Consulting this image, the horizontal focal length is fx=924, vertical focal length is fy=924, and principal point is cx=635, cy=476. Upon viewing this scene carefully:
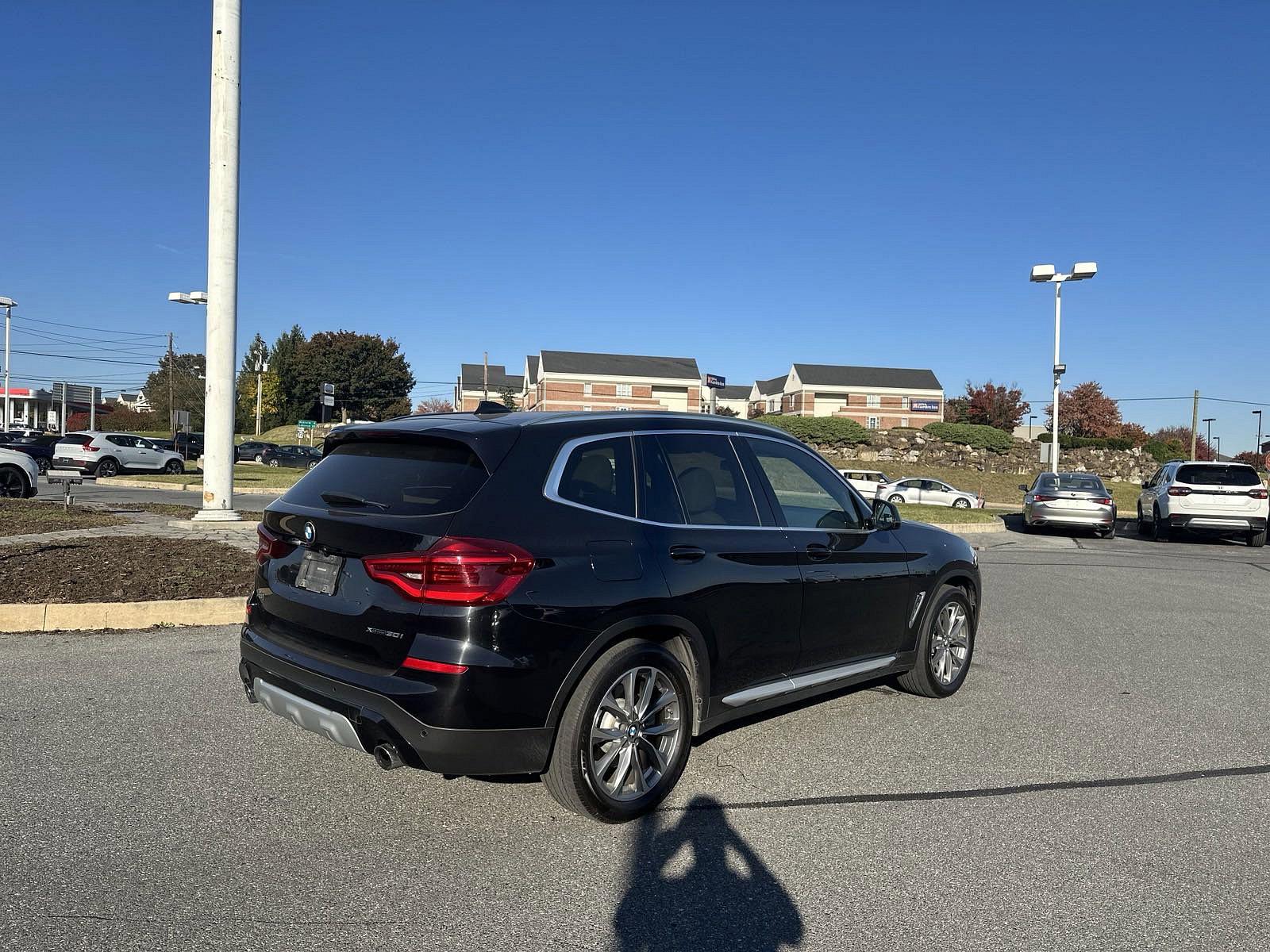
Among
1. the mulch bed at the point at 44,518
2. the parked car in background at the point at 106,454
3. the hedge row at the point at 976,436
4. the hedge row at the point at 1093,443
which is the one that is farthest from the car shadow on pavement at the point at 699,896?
the hedge row at the point at 1093,443

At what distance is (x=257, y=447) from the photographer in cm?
5338

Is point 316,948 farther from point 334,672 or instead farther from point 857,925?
point 857,925

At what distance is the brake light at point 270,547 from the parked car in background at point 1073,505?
1852 cm

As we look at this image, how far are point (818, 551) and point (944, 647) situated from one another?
1.67 metres

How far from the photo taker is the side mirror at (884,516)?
5.41m

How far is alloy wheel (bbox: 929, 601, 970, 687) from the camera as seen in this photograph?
5.87 metres

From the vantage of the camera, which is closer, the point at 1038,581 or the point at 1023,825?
the point at 1023,825

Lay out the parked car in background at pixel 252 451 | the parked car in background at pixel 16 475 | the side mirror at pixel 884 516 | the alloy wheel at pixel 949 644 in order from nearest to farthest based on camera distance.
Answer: the side mirror at pixel 884 516
the alloy wheel at pixel 949 644
the parked car in background at pixel 16 475
the parked car in background at pixel 252 451

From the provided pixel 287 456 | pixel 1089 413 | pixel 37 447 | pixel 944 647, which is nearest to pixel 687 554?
pixel 944 647

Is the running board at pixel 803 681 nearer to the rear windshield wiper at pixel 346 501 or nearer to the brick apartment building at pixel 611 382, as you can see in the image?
the rear windshield wiper at pixel 346 501

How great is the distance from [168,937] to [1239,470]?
2109 centimetres

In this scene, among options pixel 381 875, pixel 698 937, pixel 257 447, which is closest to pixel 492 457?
pixel 381 875

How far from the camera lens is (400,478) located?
3.93 metres

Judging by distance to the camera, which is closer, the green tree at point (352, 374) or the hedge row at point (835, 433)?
the hedge row at point (835, 433)
